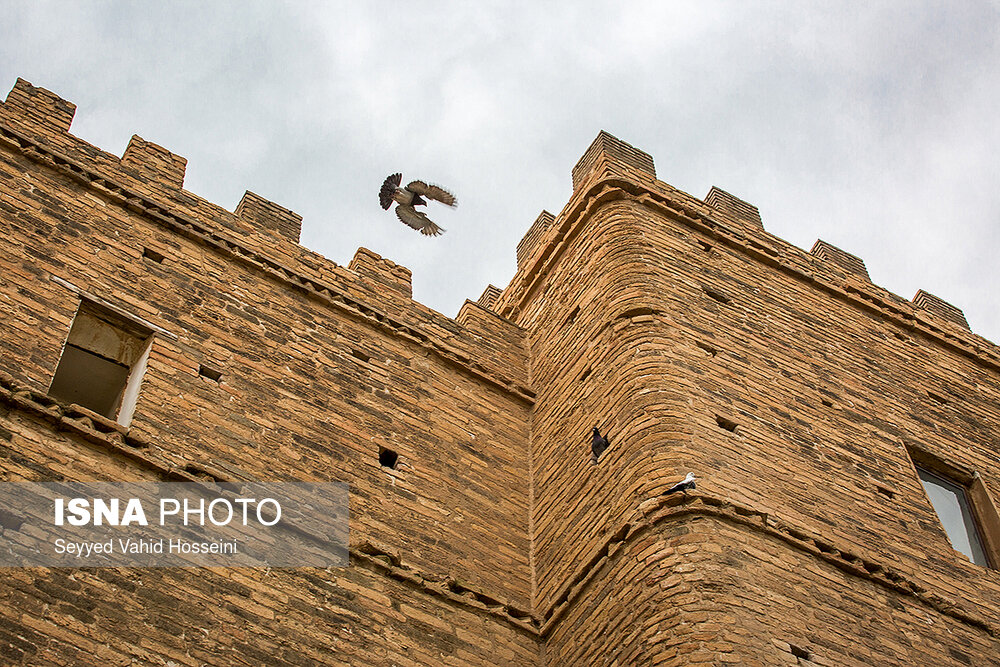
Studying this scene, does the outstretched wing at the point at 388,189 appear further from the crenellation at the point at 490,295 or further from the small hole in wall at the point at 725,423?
the small hole in wall at the point at 725,423

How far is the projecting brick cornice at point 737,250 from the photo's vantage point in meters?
11.6

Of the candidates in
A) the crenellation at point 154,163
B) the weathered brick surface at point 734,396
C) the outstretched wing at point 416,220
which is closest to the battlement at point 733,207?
the weathered brick surface at point 734,396

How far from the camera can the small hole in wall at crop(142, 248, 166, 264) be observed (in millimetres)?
9555

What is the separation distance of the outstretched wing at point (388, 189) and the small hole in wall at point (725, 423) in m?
4.35

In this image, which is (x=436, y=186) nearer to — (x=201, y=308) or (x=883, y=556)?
(x=201, y=308)

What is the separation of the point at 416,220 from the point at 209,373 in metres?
→ 3.66

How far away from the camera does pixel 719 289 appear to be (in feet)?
35.8

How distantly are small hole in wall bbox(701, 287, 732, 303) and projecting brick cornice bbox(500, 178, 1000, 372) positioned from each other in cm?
101

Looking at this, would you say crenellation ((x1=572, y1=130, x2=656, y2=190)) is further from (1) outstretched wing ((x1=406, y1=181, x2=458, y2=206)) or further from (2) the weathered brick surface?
(1) outstretched wing ((x1=406, y1=181, x2=458, y2=206))

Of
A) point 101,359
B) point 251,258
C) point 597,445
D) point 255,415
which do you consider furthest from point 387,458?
point 101,359

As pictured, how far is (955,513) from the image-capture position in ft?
33.6

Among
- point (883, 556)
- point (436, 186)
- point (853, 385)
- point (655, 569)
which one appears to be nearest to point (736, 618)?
point (655, 569)

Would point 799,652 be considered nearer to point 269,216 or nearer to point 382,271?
point 382,271

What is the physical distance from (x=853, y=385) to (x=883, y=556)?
91.4 inches
